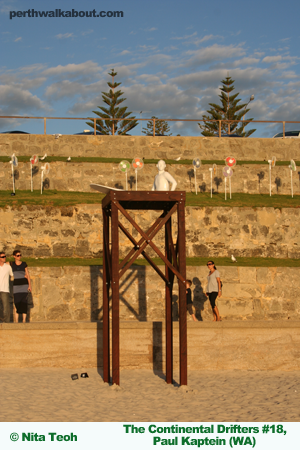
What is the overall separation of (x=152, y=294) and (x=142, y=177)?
7932 mm

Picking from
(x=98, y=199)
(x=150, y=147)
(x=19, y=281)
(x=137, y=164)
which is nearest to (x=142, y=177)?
(x=137, y=164)

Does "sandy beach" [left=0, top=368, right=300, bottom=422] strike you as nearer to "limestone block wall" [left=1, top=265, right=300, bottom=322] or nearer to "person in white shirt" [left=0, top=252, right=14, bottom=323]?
"person in white shirt" [left=0, top=252, right=14, bottom=323]

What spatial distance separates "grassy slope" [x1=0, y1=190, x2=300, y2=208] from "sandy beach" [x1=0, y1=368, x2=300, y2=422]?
7597 mm

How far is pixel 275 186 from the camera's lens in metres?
20.5

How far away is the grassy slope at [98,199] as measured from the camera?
15414 mm

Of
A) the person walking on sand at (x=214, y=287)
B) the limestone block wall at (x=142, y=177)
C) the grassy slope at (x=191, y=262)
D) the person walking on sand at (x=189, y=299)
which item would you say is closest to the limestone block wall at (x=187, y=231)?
the grassy slope at (x=191, y=262)

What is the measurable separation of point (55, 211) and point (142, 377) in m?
7.93

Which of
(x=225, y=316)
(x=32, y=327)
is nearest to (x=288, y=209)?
(x=225, y=316)

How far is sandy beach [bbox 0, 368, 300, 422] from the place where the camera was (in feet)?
20.9

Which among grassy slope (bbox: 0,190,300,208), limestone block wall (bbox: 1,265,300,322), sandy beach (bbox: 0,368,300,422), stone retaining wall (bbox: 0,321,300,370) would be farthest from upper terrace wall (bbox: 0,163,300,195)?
sandy beach (bbox: 0,368,300,422)

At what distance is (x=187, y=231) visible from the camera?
1583 centimetres

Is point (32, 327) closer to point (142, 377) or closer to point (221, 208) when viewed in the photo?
point (142, 377)

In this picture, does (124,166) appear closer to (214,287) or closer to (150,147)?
(150,147)

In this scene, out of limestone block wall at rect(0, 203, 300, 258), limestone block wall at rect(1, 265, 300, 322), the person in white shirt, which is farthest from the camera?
limestone block wall at rect(0, 203, 300, 258)
